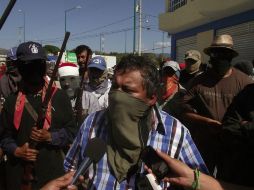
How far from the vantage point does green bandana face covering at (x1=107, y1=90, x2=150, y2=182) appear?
216 centimetres

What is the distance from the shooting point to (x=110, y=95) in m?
2.24

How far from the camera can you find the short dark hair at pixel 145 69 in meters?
2.33

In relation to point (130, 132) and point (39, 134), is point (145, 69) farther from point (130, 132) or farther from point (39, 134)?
point (39, 134)

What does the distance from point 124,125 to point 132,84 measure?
0.26m

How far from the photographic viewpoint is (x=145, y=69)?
2.36 metres

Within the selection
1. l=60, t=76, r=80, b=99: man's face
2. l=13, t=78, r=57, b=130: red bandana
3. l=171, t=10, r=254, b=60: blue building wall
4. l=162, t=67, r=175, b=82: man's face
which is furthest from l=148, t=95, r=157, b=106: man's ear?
l=171, t=10, r=254, b=60: blue building wall

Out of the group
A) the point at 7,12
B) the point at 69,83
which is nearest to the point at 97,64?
the point at 69,83

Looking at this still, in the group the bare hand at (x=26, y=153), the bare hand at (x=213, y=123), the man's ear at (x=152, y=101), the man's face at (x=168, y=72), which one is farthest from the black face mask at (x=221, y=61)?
the bare hand at (x=26, y=153)

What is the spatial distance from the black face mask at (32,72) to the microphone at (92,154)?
126 centimetres

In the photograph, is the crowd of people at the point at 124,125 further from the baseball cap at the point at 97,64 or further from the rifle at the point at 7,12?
the rifle at the point at 7,12

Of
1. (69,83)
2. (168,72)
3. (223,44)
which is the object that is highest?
(223,44)

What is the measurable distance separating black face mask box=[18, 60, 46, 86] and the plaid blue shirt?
102 cm

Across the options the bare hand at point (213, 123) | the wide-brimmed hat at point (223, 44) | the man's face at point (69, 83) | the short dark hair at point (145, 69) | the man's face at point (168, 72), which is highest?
the wide-brimmed hat at point (223, 44)

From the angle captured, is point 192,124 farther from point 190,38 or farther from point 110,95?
point 190,38
